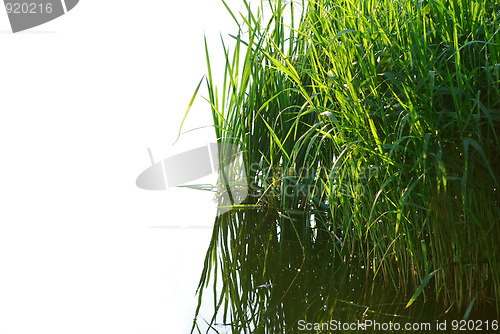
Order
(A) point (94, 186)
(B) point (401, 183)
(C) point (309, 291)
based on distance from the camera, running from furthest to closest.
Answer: (A) point (94, 186)
(C) point (309, 291)
(B) point (401, 183)

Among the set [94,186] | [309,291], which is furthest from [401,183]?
[94,186]

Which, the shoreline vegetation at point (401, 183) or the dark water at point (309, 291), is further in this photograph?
the dark water at point (309, 291)

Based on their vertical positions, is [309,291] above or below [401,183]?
below

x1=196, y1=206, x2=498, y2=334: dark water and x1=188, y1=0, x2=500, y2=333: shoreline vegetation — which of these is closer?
x1=188, y1=0, x2=500, y2=333: shoreline vegetation

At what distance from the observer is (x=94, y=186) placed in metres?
2.86

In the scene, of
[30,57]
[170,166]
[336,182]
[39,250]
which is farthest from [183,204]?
[30,57]

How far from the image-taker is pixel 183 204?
270cm

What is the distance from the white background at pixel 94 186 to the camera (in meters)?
2.03

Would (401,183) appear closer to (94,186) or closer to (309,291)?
(309,291)

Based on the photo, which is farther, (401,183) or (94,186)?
(94,186)

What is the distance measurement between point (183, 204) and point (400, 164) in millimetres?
1186

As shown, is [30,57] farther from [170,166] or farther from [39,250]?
[39,250]

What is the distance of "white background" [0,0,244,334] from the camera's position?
2.03 m

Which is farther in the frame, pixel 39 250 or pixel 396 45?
pixel 39 250
